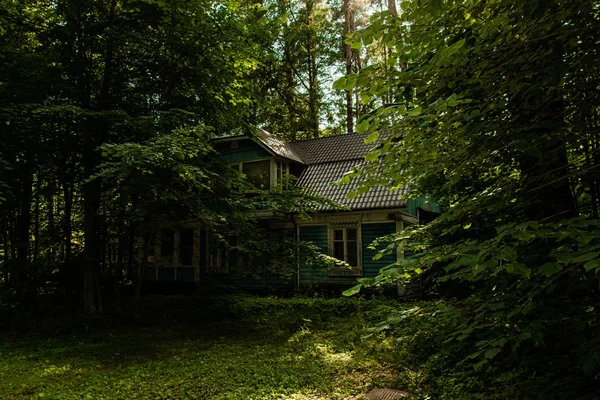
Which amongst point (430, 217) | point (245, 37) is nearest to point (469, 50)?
point (245, 37)

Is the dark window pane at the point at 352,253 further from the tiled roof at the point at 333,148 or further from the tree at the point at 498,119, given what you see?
the tree at the point at 498,119

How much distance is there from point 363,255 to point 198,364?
8382mm

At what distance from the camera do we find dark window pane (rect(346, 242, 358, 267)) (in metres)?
14.3

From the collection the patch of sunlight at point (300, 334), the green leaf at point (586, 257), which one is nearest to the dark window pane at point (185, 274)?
the patch of sunlight at point (300, 334)

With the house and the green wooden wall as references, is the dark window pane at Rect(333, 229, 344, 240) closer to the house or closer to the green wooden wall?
the house

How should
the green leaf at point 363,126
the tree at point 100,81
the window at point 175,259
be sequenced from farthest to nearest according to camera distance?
1. the window at point 175,259
2. the tree at point 100,81
3. the green leaf at point 363,126

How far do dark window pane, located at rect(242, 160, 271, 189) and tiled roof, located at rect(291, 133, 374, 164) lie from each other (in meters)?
2.55

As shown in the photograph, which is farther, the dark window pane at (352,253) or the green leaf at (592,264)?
the dark window pane at (352,253)

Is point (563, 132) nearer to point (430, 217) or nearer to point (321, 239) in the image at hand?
point (321, 239)

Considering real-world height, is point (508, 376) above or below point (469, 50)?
below

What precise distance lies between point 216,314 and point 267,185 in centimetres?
630

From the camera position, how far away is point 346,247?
14.4 meters

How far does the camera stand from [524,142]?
95.5 inches

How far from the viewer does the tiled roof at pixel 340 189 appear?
13398mm
